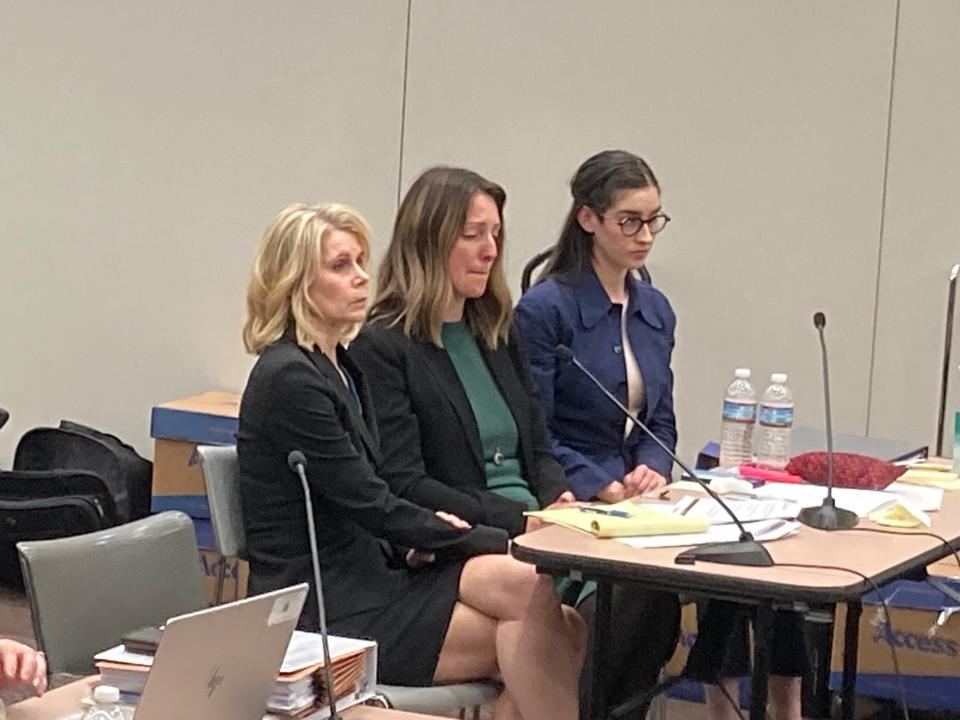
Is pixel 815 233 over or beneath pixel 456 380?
over

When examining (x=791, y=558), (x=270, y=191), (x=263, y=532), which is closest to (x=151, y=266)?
(x=270, y=191)

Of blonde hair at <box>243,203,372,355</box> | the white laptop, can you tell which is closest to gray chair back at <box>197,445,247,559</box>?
blonde hair at <box>243,203,372,355</box>

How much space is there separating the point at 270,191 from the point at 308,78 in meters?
0.42

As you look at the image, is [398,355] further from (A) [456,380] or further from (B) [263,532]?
(B) [263,532]

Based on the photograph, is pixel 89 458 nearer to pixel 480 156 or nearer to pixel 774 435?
pixel 480 156

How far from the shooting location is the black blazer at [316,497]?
285 centimetres

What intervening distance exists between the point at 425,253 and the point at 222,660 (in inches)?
67.4

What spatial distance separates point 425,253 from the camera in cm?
326

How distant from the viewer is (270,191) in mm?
5375

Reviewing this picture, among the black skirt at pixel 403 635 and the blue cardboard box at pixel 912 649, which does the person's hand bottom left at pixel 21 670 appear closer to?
the black skirt at pixel 403 635

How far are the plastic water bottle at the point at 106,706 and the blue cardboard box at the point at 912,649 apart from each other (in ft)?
8.23

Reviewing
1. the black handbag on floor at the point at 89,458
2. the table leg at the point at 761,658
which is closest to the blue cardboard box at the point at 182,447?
the black handbag on floor at the point at 89,458

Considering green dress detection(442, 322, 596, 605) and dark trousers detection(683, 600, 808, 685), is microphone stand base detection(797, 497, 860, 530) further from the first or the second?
green dress detection(442, 322, 596, 605)

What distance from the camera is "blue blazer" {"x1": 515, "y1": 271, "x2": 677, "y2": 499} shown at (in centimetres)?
358
